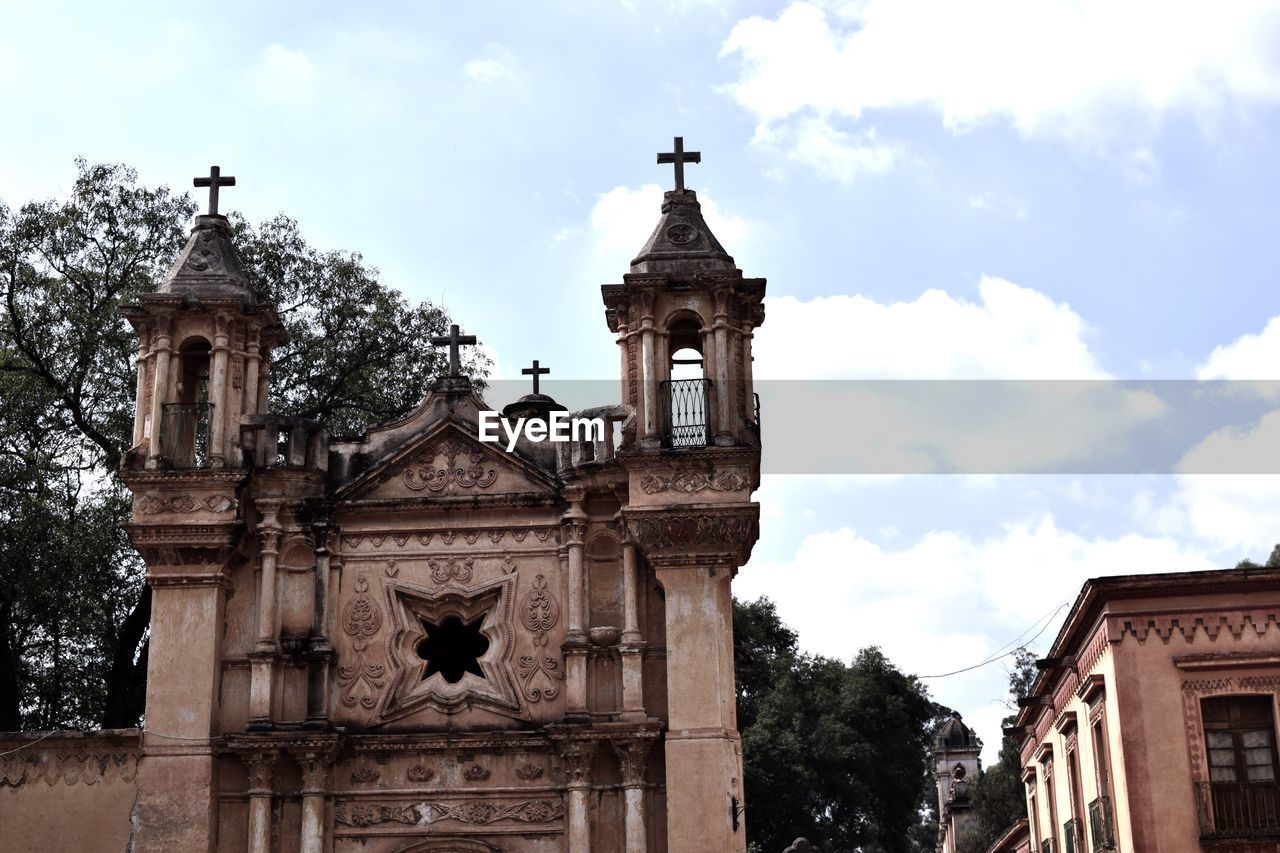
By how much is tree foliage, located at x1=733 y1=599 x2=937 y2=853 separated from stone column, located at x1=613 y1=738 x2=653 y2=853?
24.2 m

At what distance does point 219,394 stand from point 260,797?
507 cm

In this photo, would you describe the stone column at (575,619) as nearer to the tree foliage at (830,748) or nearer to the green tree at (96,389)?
the green tree at (96,389)

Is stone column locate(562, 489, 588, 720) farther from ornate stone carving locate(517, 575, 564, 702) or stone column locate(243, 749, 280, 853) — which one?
stone column locate(243, 749, 280, 853)

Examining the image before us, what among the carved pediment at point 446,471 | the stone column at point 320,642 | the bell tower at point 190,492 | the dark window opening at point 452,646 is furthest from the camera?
the carved pediment at point 446,471

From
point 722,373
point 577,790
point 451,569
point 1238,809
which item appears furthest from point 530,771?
point 1238,809

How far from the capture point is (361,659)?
19.3 metres

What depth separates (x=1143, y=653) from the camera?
64.0 ft

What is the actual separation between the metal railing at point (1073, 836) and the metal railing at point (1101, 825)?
4.22 feet

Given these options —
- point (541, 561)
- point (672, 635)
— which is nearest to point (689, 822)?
point (672, 635)

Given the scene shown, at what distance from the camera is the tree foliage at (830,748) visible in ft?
144

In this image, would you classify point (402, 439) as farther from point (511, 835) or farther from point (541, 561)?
point (511, 835)

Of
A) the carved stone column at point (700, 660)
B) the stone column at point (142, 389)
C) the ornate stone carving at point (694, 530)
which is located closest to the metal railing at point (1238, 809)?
the carved stone column at point (700, 660)

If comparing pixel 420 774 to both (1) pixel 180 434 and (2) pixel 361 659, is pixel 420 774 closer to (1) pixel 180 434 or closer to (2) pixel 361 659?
(2) pixel 361 659

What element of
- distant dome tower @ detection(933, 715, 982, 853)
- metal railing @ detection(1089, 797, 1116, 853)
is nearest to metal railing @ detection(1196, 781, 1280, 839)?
metal railing @ detection(1089, 797, 1116, 853)
